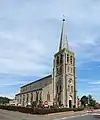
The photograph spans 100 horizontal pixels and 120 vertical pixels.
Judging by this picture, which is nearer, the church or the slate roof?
the church

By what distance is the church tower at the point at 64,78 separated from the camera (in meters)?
83.6

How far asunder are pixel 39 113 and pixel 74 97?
129 ft

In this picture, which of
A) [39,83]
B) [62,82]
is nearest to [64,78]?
[62,82]

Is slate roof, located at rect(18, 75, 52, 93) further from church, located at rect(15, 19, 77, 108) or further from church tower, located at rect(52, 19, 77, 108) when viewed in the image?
church tower, located at rect(52, 19, 77, 108)

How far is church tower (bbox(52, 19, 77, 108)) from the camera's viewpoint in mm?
83625

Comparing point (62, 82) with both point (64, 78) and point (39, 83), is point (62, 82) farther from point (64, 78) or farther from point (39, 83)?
point (39, 83)

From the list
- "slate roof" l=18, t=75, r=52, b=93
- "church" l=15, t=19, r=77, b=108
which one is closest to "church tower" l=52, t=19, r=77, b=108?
"church" l=15, t=19, r=77, b=108

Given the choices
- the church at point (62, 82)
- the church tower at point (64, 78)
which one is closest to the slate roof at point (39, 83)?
the church at point (62, 82)

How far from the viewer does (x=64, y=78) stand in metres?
85.6

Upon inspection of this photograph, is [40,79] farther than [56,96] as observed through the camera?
Yes

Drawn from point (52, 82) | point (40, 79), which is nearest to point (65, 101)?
point (52, 82)

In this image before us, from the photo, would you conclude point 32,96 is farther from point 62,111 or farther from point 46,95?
point 62,111

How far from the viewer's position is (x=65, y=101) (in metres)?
82.1

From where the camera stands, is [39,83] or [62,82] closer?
[62,82]
